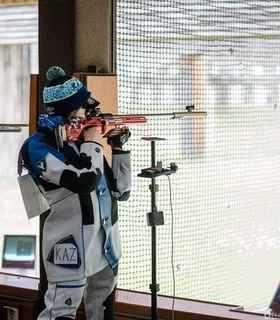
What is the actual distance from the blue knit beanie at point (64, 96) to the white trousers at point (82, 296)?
611 mm

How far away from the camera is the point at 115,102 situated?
318 centimetres

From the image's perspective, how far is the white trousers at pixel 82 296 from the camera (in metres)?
2.44

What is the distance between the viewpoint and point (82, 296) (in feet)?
8.28

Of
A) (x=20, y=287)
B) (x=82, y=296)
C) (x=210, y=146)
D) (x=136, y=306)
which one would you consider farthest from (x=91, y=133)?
(x=210, y=146)

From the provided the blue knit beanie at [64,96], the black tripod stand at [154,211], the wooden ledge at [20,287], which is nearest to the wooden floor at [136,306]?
the wooden ledge at [20,287]

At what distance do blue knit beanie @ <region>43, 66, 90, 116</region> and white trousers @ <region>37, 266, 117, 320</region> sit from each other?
611 millimetres

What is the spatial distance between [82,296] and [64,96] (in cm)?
74

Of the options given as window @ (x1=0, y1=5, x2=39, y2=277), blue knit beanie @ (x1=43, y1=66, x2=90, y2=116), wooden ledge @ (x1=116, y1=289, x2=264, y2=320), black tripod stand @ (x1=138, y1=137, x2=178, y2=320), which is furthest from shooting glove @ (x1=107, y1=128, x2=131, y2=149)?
window @ (x1=0, y1=5, x2=39, y2=277)

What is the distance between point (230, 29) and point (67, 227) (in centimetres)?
189

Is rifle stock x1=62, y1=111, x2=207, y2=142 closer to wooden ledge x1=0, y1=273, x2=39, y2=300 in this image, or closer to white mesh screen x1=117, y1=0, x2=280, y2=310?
white mesh screen x1=117, y1=0, x2=280, y2=310

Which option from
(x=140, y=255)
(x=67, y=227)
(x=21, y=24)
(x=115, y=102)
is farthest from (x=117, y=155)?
(x=21, y=24)

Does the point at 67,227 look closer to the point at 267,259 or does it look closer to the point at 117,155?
the point at 117,155

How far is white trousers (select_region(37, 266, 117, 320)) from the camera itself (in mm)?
2439

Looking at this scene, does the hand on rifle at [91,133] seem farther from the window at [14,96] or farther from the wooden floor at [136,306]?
the window at [14,96]
